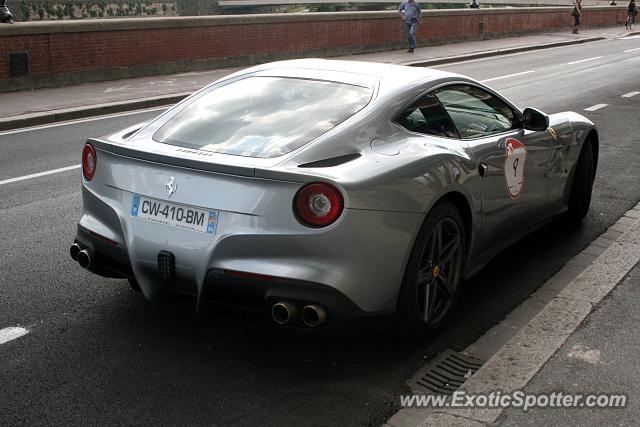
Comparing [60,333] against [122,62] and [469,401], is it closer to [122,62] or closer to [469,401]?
[469,401]

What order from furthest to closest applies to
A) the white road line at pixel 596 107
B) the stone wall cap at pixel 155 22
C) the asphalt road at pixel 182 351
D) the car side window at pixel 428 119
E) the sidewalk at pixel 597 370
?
the stone wall cap at pixel 155 22, the white road line at pixel 596 107, the car side window at pixel 428 119, the asphalt road at pixel 182 351, the sidewalk at pixel 597 370

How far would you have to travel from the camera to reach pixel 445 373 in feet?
13.8

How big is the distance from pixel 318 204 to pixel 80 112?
1117 cm

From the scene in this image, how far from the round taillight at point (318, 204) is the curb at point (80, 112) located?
398 inches

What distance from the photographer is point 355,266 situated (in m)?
3.92

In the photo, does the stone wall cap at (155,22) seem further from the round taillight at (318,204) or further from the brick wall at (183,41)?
the round taillight at (318,204)

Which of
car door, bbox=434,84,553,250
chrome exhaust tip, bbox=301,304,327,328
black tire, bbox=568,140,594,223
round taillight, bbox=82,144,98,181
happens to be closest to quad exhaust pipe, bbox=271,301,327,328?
chrome exhaust tip, bbox=301,304,327,328

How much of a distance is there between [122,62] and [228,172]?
15.4 m

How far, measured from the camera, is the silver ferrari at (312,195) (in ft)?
12.7

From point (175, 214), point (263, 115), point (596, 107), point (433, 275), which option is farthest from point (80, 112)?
point (433, 275)

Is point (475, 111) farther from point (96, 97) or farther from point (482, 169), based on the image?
point (96, 97)

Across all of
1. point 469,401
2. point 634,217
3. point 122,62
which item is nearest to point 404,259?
point 469,401

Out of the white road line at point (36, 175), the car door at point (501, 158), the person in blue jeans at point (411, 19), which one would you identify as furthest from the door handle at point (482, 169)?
the person in blue jeans at point (411, 19)

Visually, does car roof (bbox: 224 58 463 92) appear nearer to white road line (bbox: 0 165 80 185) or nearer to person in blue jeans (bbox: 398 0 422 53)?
white road line (bbox: 0 165 80 185)
